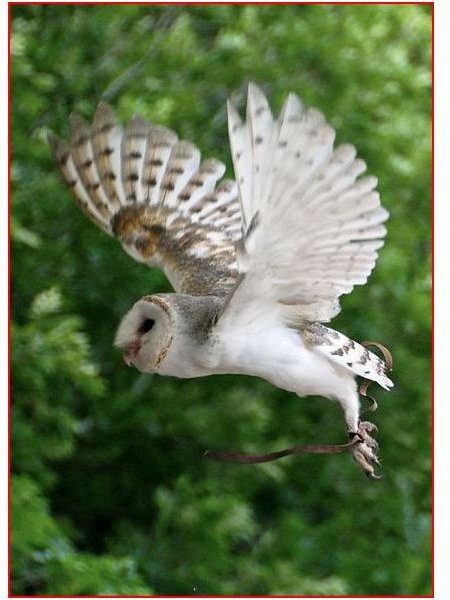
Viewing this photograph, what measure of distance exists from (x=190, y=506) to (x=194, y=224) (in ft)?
4.38

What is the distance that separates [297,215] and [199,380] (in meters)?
2.11

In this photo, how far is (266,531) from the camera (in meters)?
3.92

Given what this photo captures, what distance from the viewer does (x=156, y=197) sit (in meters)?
2.12

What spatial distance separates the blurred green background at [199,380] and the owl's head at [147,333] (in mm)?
1041

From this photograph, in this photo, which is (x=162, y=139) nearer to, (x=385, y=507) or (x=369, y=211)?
(x=369, y=211)

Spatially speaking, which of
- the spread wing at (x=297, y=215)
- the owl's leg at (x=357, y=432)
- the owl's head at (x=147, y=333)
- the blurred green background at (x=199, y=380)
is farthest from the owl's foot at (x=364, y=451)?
the blurred green background at (x=199, y=380)

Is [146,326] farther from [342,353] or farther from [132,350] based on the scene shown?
[342,353]

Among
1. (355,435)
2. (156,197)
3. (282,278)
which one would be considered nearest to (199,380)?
(156,197)

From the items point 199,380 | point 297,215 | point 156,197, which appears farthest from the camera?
point 199,380

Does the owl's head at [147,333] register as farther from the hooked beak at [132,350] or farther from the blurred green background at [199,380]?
the blurred green background at [199,380]

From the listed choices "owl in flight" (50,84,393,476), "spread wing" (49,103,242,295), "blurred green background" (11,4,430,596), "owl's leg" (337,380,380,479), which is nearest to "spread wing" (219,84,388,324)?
"owl in flight" (50,84,393,476)

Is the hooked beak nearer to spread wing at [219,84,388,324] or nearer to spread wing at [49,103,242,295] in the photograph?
spread wing at [219,84,388,324]

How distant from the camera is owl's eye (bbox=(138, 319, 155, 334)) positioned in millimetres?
1630

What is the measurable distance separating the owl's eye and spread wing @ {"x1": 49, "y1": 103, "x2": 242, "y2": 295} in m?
0.31
